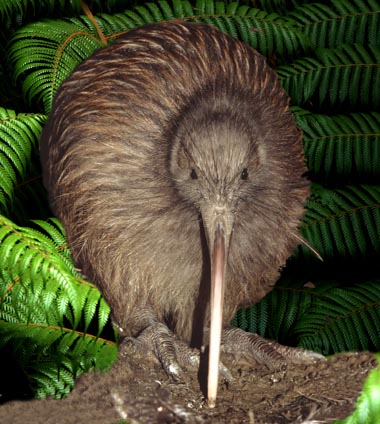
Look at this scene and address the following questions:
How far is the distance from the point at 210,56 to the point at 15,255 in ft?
1.71

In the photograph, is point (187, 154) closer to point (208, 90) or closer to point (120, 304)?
point (208, 90)

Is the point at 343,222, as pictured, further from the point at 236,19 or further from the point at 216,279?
the point at 216,279

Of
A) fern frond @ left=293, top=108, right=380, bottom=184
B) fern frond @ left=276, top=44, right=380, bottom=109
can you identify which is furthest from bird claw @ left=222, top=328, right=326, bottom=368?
fern frond @ left=276, top=44, right=380, bottom=109

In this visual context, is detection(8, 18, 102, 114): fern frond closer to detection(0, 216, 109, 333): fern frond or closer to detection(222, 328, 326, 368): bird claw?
detection(0, 216, 109, 333): fern frond

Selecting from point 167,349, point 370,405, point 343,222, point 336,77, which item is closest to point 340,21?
point 336,77

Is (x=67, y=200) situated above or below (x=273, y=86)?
below

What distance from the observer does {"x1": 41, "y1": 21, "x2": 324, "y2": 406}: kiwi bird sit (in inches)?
52.4

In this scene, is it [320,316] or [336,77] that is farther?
[336,77]

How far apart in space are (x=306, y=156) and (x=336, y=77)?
0.23 m

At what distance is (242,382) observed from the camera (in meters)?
1.31

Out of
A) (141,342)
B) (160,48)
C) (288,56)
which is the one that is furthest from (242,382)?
(288,56)

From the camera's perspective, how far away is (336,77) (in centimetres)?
193

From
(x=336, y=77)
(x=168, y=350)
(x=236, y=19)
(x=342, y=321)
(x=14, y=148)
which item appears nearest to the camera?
(x=168, y=350)

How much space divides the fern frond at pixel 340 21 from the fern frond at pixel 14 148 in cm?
75
